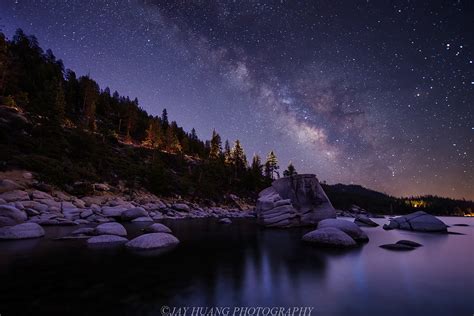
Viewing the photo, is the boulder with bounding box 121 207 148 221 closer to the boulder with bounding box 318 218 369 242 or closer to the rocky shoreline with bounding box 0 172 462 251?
the rocky shoreline with bounding box 0 172 462 251

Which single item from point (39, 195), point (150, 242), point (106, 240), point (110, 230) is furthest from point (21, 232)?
point (39, 195)

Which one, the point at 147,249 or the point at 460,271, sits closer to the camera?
the point at 460,271

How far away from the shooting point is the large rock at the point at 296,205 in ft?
88.5

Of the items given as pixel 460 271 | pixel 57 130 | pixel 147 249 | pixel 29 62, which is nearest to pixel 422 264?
pixel 460 271

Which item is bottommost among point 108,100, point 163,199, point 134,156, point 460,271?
point 460,271

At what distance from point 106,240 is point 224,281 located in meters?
8.43

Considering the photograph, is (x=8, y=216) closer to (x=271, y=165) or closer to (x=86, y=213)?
(x=86, y=213)

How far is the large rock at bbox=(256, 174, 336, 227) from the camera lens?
2697cm

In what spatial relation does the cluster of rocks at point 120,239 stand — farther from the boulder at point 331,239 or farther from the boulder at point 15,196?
the boulder at point 15,196

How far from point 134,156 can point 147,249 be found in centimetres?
5337

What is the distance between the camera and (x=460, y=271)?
9.52m

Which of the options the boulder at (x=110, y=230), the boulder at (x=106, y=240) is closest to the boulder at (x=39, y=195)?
the boulder at (x=110, y=230)

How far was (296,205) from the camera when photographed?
2906cm

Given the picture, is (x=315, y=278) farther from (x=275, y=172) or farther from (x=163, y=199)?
(x=275, y=172)
